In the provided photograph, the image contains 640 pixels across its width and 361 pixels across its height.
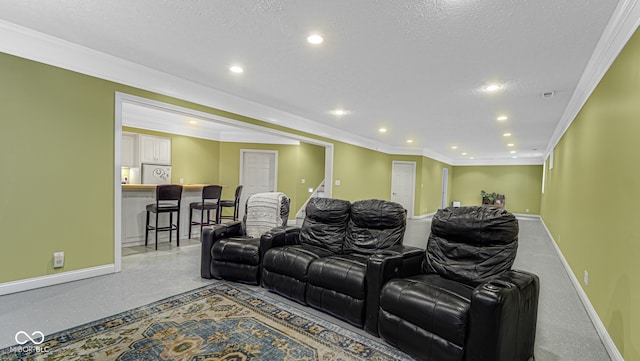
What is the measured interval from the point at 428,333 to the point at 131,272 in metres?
3.48

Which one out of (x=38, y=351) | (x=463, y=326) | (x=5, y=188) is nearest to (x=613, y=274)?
(x=463, y=326)

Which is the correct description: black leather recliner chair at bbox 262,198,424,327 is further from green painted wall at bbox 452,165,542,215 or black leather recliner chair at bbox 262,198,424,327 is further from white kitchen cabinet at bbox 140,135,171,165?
green painted wall at bbox 452,165,542,215

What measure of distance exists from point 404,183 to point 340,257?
7932 mm

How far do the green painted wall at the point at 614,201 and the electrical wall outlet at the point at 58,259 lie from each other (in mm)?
4891

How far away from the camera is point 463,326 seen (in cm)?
177

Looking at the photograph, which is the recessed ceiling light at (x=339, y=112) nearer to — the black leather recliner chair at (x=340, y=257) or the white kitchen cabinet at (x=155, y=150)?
the black leather recliner chair at (x=340, y=257)

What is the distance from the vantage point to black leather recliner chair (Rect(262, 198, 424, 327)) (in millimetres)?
2432

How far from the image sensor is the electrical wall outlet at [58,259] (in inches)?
123

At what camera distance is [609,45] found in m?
2.46

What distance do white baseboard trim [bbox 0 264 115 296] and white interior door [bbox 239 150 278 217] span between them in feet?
14.9

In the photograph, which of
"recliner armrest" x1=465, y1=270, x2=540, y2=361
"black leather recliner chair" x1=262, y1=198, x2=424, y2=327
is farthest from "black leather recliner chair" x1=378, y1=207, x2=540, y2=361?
"black leather recliner chair" x1=262, y1=198, x2=424, y2=327

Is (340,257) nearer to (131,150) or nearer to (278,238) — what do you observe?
(278,238)

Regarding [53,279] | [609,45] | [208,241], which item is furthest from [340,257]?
[53,279]

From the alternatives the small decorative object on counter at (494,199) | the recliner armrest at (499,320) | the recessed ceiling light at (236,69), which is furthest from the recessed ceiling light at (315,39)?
the small decorative object on counter at (494,199)
